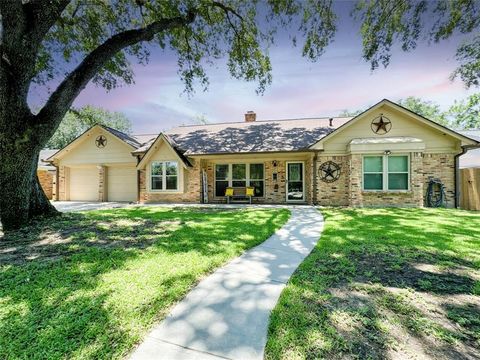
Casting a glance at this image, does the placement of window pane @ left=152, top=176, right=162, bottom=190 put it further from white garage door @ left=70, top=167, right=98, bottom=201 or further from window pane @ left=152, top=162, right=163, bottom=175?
white garage door @ left=70, top=167, right=98, bottom=201

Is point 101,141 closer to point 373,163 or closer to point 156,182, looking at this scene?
point 156,182

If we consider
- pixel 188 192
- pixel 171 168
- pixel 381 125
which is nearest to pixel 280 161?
pixel 381 125

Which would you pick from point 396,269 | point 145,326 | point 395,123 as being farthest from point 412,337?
point 395,123

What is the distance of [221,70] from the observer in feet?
39.5

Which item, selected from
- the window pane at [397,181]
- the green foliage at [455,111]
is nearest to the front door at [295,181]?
the window pane at [397,181]

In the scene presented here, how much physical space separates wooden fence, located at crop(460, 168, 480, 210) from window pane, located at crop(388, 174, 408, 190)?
3008mm

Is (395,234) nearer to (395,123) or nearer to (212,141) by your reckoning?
(395,123)

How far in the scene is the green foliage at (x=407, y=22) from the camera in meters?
6.98

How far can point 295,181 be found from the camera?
46.5ft

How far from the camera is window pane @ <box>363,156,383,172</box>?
38.5ft

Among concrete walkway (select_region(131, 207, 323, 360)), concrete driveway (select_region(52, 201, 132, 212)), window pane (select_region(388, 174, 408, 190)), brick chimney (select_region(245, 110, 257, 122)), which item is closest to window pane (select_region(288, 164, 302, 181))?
window pane (select_region(388, 174, 408, 190))

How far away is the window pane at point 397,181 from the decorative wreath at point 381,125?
222 cm

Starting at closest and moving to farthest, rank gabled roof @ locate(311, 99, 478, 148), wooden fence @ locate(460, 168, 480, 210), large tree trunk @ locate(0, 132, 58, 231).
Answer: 1. large tree trunk @ locate(0, 132, 58, 231)
2. gabled roof @ locate(311, 99, 478, 148)
3. wooden fence @ locate(460, 168, 480, 210)

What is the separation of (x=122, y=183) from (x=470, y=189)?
19910mm
